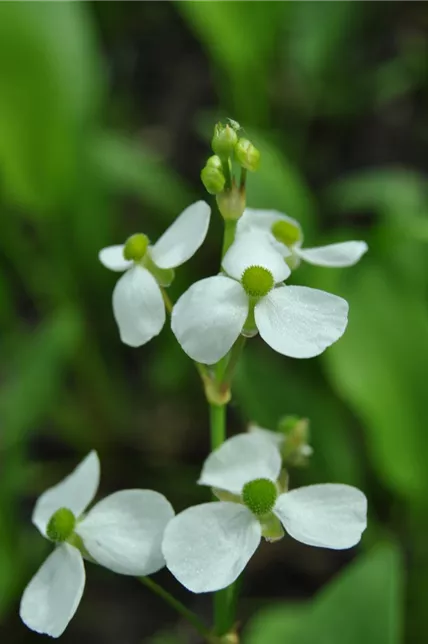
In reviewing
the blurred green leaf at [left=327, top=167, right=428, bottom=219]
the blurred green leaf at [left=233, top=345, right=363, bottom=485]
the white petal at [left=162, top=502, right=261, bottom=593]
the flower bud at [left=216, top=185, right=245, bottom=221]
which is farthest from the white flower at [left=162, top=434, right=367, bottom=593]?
the blurred green leaf at [left=327, top=167, right=428, bottom=219]

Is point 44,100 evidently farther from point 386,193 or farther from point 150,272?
point 150,272

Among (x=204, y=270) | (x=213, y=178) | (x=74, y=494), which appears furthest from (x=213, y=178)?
(x=204, y=270)

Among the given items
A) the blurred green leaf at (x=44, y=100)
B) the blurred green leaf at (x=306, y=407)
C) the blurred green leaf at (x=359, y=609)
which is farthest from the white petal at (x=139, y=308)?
the blurred green leaf at (x=44, y=100)

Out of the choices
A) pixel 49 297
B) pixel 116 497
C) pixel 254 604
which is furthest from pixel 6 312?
pixel 116 497

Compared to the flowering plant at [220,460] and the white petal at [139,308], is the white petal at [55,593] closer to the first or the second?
the flowering plant at [220,460]

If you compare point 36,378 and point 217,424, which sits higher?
point 217,424

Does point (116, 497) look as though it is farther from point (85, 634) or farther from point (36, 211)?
point (36, 211)

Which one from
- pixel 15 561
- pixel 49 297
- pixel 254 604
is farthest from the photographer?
pixel 49 297
